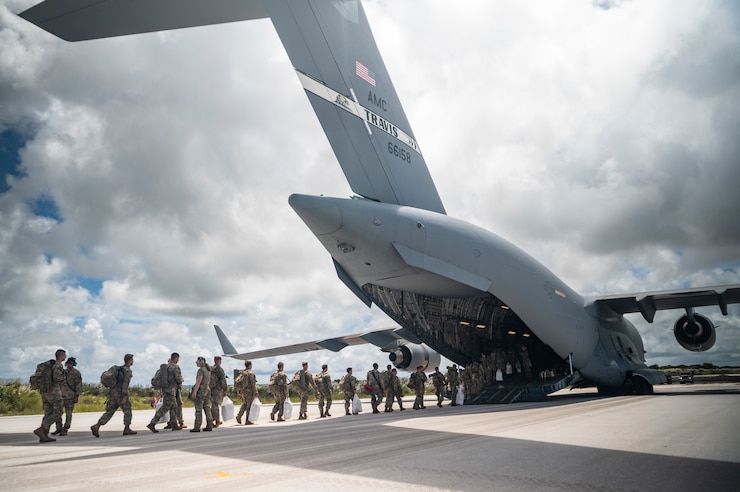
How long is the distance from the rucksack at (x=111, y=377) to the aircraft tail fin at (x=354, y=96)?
5.26m

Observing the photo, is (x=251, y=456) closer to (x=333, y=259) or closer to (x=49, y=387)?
(x=49, y=387)

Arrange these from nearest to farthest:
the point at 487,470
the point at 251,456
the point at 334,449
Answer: the point at 487,470 → the point at 251,456 → the point at 334,449

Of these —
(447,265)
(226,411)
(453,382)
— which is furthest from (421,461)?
(453,382)

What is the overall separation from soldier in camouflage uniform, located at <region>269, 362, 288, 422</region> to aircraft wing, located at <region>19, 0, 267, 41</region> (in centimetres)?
728

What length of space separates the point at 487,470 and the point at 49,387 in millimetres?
7075

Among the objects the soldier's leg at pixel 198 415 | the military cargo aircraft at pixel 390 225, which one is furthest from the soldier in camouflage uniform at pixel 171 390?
the military cargo aircraft at pixel 390 225

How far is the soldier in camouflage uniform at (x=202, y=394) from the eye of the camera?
8.12 m

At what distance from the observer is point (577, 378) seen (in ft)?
44.3

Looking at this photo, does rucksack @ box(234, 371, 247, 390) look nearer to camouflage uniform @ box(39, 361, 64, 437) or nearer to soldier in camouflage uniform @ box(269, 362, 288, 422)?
soldier in camouflage uniform @ box(269, 362, 288, 422)

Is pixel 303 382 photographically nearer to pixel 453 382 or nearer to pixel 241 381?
pixel 241 381

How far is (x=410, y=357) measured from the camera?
47.7 ft

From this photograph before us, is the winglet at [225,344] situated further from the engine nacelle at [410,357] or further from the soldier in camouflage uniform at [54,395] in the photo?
the soldier in camouflage uniform at [54,395]

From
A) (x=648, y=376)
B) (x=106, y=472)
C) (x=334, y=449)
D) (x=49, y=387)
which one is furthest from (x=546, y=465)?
(x=648, y=376)

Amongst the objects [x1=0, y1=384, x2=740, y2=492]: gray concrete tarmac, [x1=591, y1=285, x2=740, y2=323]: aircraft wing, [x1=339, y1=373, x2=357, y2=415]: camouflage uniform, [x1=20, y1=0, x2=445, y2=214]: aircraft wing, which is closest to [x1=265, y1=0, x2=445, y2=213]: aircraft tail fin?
[x1=20, y1=0, x2=445, y2=214]: aircraft wing
